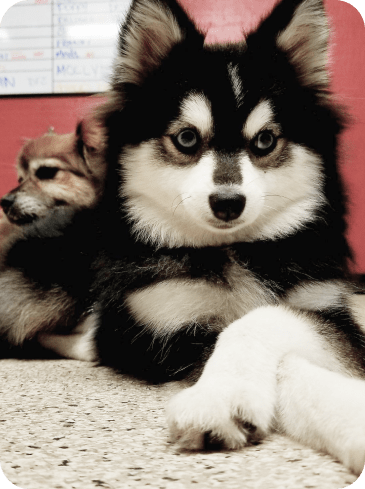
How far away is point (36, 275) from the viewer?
5.46ft

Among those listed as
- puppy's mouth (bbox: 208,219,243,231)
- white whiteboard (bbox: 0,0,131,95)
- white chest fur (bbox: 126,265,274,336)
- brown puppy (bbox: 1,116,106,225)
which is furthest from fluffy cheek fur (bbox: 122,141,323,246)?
brown puppy (bbox: 1,116,106,225)

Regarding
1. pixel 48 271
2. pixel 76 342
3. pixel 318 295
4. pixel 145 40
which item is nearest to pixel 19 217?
pixel 48 271

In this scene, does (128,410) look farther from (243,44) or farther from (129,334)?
(243,44)

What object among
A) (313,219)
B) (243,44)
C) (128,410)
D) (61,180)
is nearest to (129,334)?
(128,410)

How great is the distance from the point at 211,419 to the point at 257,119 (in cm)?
74

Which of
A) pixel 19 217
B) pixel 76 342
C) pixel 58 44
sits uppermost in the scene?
pixel 58 44

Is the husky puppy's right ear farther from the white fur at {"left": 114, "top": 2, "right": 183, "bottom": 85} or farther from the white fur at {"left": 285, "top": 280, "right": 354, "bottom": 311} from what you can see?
the white fur at {"left": 285, "top": 280, "right": 354, "bottom": 311}

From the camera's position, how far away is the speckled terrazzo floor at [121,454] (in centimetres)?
65

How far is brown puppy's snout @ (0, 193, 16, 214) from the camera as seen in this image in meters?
2.24

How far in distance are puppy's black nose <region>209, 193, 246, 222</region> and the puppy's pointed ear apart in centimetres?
48

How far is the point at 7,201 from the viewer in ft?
7.36

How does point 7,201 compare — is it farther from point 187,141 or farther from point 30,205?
point 187,141

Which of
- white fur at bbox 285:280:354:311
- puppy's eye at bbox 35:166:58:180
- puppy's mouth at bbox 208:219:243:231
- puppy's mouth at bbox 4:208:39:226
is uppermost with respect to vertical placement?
puppy's eye at bbox 35:166:58:180

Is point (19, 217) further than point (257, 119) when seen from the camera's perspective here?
Yes
